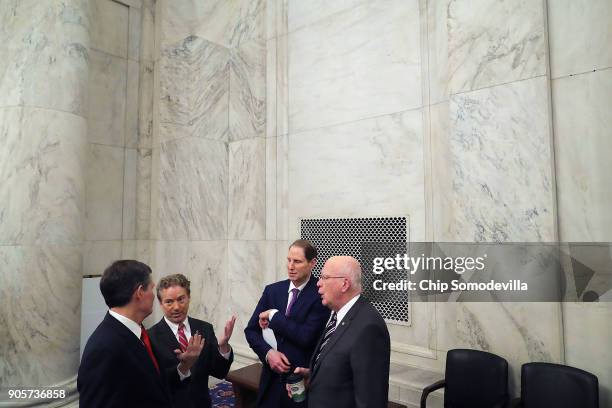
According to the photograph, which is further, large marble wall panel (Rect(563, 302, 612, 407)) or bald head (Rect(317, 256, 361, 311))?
large marble wall panel (Rect(563, 302, 612, 407))

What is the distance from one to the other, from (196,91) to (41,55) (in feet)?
6.35

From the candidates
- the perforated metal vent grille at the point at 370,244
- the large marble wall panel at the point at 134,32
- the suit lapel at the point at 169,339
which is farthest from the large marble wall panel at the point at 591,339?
the large marble wall panel at the point at 134,32

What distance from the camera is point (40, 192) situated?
4.57 meters

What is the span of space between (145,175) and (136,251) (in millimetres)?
1094

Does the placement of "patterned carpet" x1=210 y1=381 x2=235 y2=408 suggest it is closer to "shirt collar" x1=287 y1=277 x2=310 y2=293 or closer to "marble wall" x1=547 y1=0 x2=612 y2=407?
"shirt collar" x1=287 y1=277 x2=310 y2=293

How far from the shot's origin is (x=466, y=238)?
3.82 metres

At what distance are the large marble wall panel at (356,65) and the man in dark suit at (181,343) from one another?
301 centimetres

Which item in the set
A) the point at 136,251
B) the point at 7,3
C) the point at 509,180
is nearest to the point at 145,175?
the point at 136,251

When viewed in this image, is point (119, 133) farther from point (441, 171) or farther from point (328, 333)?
point (328, 333)

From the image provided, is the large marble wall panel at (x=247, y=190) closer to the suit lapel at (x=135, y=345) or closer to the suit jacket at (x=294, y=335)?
the suit jacket at (x=294, y=335)

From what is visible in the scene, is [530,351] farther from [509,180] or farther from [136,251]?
A: [136,251]

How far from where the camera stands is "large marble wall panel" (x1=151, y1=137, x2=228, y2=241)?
19.5 ft

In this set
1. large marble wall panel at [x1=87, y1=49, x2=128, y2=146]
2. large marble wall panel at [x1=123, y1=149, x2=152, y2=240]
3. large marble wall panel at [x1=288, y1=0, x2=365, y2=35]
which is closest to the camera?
large marble wall panel at [x1=288, y1=0, x2=365, y2=35]

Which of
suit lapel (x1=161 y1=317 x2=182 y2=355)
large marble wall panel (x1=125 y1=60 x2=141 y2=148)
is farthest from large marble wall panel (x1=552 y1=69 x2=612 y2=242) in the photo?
large marble wall panel (x1=125 y1=60 x2=141 y2=148)
